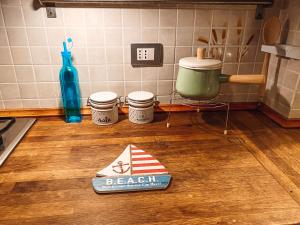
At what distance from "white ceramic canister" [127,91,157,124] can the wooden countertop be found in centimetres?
3

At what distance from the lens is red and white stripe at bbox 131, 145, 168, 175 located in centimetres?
64

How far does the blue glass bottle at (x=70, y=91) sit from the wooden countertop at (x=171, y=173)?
5 cm

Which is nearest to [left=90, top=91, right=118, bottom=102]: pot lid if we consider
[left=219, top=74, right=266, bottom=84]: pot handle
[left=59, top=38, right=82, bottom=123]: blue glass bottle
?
[left=59, top=38, right=82, bottom=123]: blue glass bottle

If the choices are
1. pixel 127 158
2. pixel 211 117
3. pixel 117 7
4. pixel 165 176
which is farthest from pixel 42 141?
pixel 211 117

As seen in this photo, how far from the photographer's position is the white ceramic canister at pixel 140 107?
2.94 feet

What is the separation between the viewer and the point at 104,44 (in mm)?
928

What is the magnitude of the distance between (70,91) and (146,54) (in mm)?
353

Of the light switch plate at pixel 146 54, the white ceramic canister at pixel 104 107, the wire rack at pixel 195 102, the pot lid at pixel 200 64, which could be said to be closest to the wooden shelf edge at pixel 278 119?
the wire rack at pixel 195 102

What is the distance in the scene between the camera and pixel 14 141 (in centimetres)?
79

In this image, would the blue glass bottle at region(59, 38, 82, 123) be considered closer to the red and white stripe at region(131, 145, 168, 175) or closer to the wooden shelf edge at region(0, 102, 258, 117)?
the wooden shelf edge at region(0, 102, 258, 117)

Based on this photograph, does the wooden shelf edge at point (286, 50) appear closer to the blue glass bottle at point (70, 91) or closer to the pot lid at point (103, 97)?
the pot lid at point (103, 97)

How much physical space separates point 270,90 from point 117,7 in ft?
2.43

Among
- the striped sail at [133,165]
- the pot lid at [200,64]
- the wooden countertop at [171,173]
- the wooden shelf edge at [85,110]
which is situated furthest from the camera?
the wooden shelf edge at [85,110]

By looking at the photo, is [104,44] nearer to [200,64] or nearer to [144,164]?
[200,64]
